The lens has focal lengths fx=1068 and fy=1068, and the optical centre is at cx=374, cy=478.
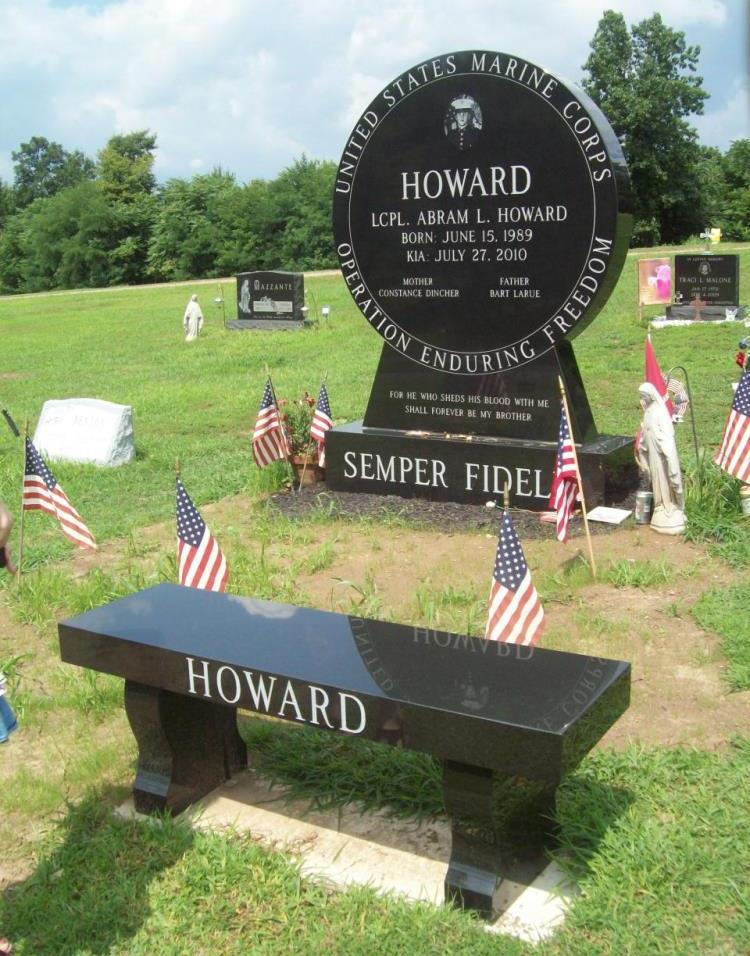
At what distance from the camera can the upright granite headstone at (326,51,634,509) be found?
792cm

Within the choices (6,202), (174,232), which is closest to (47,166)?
(6,202)

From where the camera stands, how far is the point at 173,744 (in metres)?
4.50

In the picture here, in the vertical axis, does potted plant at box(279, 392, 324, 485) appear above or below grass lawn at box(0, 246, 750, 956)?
above

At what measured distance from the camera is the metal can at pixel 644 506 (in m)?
7.72

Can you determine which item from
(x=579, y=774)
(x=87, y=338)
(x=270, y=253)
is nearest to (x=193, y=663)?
(x=579, y=774)

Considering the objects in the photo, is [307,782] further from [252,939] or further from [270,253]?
[270,253]

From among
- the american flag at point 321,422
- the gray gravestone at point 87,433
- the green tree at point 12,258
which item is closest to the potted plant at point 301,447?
the american flag at point 321,422

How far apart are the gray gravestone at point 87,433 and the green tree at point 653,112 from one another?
41313 mm

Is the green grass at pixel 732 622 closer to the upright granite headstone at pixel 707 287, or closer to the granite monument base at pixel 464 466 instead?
the granite monument base at pixel 464 466

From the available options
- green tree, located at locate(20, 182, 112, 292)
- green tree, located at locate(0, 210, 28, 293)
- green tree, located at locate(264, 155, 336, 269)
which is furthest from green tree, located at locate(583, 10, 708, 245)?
green tree, located at locate(0, 210, 28, 293)

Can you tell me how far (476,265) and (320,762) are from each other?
4817mm

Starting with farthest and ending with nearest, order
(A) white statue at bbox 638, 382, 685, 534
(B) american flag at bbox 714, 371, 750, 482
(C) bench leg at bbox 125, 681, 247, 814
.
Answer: (A) white statue at bbox 638, 382, 685, 534, (B) american flag at bbox 714, 371, 750, 482, (C) bench leg at bbox 125, 681, 247, 814

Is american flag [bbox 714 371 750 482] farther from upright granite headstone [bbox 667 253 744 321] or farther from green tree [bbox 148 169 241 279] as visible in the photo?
green tree [bbox 148 169 241 279]

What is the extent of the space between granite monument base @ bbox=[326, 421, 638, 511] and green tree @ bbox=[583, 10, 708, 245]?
139 ft
